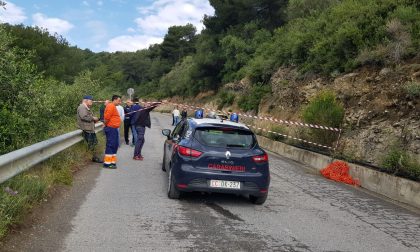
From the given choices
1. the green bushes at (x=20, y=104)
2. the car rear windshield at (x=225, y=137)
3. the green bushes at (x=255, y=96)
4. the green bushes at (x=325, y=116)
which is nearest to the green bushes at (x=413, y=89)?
the green bushes at (x=325, y=116)

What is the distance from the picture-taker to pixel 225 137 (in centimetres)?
812

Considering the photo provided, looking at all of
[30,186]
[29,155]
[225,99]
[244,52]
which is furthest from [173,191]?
[244,52]

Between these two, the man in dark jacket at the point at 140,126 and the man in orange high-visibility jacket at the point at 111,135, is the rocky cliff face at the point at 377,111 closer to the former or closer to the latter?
the man in dark jacket at the point at 140,126

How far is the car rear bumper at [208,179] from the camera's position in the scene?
25.3ft

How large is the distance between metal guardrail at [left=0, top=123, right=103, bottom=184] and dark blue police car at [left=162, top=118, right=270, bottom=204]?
2.48m

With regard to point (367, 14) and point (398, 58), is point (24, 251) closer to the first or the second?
point (398, 58)

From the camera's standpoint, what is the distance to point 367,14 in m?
21.2

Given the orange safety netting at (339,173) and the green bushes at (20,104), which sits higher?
the green bushes at (20,104)

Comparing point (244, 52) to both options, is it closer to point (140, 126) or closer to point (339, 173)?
point (140, 126)

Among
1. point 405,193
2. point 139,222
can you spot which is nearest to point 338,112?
point 405,193

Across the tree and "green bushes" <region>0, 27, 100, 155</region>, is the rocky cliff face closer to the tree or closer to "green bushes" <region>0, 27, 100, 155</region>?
"green bushes" <region>0, 27, 100, 155</region>

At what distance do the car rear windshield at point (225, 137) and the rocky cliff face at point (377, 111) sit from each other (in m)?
5.32

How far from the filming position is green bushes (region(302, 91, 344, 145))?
52.1 ft

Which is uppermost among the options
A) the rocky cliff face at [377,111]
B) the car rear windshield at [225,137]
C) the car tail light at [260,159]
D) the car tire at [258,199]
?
the rocky cliff face at [377,111]
